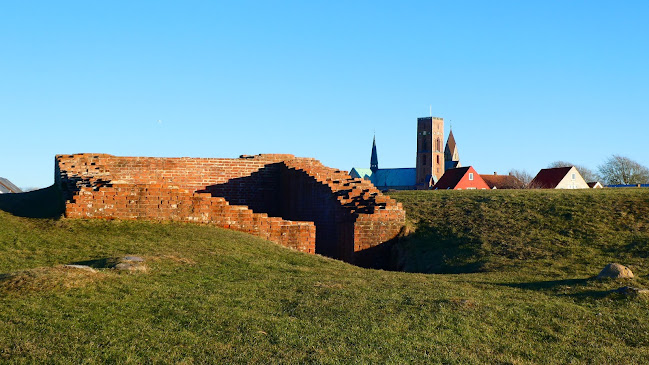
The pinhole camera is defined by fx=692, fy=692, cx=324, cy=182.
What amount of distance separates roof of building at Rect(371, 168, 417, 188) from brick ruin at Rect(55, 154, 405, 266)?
127 meters

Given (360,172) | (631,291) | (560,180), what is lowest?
(631,291)

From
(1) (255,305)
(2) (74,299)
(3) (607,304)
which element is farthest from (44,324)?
(3) (607,304)

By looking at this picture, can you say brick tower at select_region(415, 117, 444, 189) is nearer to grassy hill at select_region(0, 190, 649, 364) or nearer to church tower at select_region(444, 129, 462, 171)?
church tower at select_region(444, 129, 462, 171)

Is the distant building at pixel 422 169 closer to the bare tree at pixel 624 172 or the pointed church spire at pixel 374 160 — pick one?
the pointed church spire at pixel 374 160

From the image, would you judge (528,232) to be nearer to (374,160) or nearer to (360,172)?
(360,172)

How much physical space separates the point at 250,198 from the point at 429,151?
418 feet

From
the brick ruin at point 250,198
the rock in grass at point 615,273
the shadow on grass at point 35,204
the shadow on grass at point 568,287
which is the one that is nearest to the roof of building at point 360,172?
the brick ruin at point 250,198


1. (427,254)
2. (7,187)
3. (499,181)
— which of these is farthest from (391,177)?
(427,254)

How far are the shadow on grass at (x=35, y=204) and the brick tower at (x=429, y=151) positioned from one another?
124 meters

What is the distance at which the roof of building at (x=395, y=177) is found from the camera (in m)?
151

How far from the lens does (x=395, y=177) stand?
6048 inches

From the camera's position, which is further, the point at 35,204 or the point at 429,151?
the point at 429,151

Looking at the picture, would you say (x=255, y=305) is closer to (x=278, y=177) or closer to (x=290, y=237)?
(x=290, y=237)

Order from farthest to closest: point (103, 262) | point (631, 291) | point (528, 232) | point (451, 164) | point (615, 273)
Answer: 1. point (451, 164)
2. point (528, 232)
3. point (615, 273)
4. point (103, 262)
5. point (631, 291)
